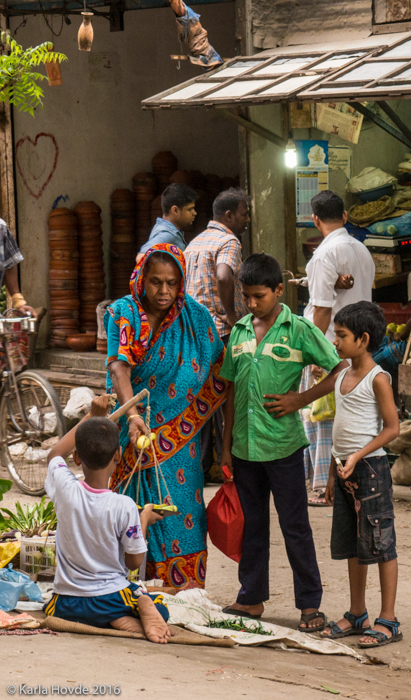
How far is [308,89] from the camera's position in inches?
222

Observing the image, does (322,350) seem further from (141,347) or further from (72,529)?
(72,529)

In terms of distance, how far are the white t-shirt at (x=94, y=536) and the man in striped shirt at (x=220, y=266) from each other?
→ 273cm

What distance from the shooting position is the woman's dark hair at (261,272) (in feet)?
12.1

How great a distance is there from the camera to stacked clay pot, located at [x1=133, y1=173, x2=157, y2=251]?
9500mm

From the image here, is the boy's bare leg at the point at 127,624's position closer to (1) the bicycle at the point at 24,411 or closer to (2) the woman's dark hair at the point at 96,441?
(2) the woman's dark hair at the point at 96,441

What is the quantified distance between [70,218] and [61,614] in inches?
248

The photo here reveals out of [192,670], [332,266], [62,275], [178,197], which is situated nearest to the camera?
[192,670]

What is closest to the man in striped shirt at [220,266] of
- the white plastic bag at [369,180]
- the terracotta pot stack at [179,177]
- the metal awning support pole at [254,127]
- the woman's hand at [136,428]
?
A: the metal awning support pole at [254,127]

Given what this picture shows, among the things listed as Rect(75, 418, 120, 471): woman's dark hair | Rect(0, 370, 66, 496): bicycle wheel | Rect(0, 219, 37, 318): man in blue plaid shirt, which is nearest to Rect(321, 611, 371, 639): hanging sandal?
Rect(75, 418, 120, 471): woman's dark hair

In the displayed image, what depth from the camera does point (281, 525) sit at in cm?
385

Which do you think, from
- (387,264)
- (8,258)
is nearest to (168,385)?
(8,258)

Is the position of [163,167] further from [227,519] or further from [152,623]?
[152,623]

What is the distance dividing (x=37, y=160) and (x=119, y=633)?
6725mm

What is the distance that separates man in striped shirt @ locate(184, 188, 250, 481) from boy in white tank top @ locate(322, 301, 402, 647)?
218cm
